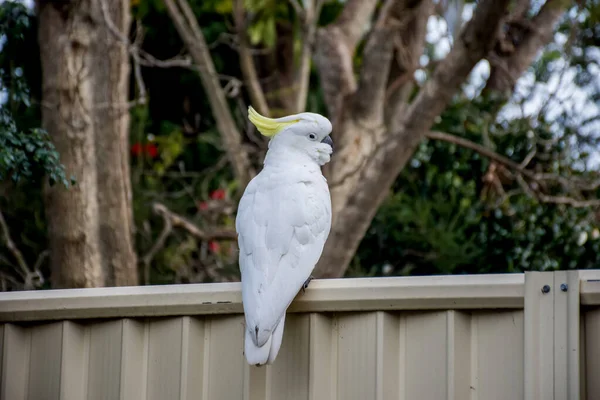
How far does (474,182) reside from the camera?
550 centimetres

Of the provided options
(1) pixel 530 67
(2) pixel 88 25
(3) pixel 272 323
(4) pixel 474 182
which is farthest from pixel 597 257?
(3) pixel 272 323

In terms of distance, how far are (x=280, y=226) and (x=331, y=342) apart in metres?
0.36

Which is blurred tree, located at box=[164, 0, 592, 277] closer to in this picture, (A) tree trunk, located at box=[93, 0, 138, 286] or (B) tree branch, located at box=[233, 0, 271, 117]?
(B) tree branch, located at box=[233, 0, 271, 117]

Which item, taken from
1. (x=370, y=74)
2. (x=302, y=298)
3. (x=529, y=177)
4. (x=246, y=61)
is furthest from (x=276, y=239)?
(x=246, y=61)

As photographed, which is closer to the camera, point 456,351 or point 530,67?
point 456,351

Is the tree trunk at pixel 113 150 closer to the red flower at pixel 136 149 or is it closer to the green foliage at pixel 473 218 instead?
the red flower at pixel 136 149

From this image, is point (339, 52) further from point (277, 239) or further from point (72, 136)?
point (277, 239)

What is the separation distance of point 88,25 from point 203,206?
1721mm

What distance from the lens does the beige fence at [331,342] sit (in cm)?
197

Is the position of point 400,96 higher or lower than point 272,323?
higher

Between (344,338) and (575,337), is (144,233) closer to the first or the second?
(344,338)

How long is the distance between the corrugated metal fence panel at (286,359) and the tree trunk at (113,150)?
5.31ft

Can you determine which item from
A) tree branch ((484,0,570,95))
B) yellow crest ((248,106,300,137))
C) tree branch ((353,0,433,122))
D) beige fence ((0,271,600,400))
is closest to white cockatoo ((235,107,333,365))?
yellow crest ((248,106,300,137))

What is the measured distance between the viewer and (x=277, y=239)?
241 centimetres
